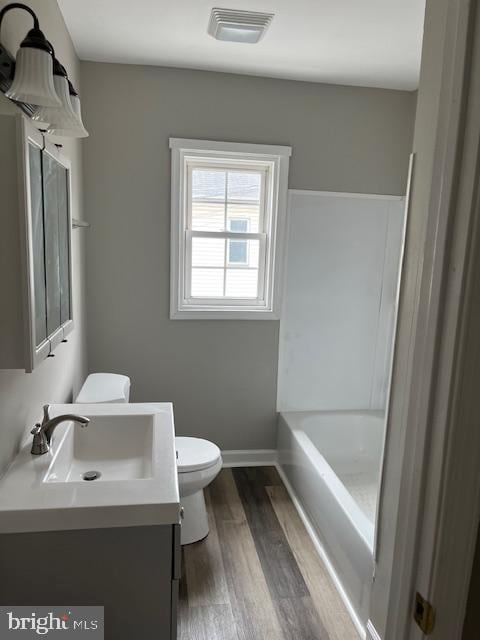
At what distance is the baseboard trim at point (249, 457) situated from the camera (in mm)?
3195

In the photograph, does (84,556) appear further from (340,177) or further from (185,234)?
(340,177)

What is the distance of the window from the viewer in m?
2.88

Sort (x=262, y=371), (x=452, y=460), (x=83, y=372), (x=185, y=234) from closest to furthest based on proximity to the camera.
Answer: (x=452, y=460) < (x=83, y=372) < (x=185, y=234) < (x=262, y=371)

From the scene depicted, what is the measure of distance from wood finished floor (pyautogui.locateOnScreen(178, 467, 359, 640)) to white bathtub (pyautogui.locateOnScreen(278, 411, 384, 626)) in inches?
4.5

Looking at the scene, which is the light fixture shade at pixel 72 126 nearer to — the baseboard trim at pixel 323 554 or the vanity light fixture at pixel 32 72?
the vanity light fixture at pixel 32 72

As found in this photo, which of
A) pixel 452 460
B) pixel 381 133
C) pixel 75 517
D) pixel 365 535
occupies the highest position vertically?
pixel 381 133

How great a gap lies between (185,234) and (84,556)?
80.8 inches

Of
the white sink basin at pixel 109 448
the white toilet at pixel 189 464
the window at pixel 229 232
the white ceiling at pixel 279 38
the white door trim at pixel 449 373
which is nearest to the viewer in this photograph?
the white door trim at pixel 449 373

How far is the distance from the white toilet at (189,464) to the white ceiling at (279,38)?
182 cm

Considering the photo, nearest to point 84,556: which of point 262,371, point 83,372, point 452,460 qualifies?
point 452,460

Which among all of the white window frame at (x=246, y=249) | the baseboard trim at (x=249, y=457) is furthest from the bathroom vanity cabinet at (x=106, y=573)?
the white window frame at (x=246, y=249)

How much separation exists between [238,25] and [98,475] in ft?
6.95

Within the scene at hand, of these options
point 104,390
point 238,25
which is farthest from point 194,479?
point 238,25

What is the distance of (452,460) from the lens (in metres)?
0.66
